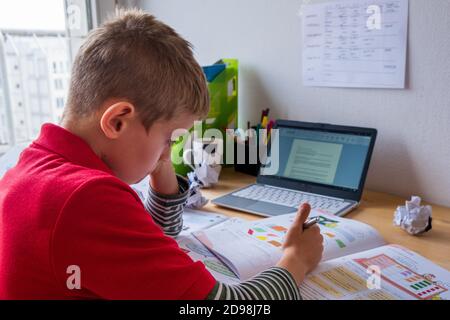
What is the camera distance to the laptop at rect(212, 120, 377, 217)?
3.56 feet

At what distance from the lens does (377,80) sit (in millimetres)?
1132

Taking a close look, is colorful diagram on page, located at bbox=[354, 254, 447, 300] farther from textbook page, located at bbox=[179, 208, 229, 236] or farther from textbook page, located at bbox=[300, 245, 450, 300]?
textbook page, located at bbox=[179, 208, 229, 236]

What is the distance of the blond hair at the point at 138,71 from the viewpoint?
2.03 ft

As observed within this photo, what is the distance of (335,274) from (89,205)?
426mm

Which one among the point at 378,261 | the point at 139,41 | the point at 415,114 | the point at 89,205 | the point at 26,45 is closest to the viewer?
the point at 89,205

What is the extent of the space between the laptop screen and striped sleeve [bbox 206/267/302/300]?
0.50 meters

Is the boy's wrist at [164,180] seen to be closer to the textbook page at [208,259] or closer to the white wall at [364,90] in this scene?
the textbook page at [208,259]

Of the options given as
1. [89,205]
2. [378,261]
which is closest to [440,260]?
[378,261]

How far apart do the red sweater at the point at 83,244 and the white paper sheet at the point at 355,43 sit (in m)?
0.78

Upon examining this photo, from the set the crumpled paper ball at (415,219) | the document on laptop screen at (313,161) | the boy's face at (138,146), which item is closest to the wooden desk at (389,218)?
the crumpled paper ball at (415,219)

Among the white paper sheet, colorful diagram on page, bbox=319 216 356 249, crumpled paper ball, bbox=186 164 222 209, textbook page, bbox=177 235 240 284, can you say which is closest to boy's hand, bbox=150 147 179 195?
textbook page, bbox=177 235 240 284

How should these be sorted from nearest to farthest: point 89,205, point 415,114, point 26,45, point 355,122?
point 89,205 → point 415,114 → point 355,122 → point 26,45

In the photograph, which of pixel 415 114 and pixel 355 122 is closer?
pixel 415 114
